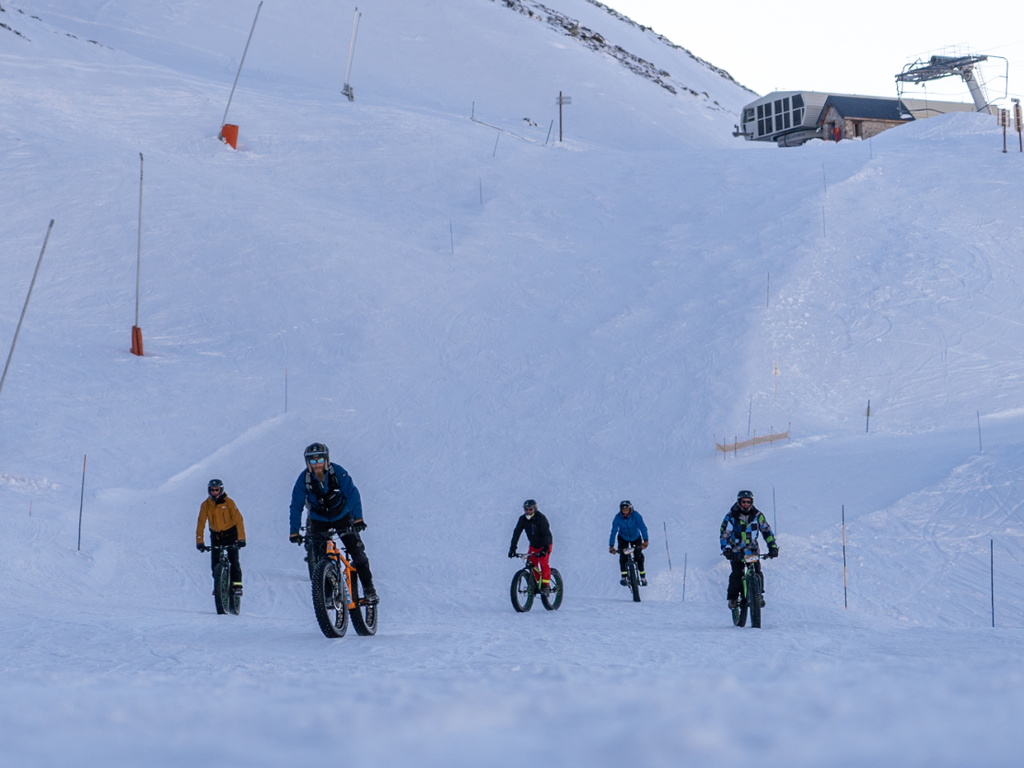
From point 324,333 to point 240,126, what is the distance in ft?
63.3

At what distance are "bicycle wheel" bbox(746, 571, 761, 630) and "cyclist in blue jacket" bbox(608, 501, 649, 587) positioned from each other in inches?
123

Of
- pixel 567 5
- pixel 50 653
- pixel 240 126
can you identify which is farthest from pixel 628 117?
pixel 50 653

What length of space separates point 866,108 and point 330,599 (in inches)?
2545

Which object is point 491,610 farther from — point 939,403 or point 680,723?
point 939,403

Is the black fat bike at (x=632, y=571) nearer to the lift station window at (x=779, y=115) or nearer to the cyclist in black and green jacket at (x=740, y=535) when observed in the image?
the cyclist in black and green jacket at (x=740, y=535)

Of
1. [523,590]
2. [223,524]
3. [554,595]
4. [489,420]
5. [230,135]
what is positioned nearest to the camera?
[223,524]

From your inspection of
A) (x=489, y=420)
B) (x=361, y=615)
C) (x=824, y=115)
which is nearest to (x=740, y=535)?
(x=361, y=615)

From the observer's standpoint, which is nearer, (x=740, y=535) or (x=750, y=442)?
(x=740, y=535)

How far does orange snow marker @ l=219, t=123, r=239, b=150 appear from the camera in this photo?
39.9 metres

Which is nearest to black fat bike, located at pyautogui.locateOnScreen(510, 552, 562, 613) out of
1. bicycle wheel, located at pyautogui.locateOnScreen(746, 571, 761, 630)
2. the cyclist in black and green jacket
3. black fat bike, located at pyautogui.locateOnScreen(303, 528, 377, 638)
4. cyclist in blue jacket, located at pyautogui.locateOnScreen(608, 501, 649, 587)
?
cyclist in blue jacket, located at pyautogui.locateOnScreen(608, 501, 649, 587)

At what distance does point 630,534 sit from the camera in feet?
45.9

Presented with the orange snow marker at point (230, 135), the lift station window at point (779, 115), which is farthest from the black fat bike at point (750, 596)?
the lift station window at point (779, 115)

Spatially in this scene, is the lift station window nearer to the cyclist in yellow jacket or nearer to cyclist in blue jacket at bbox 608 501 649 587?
cyclist in blue jacket at bbox 608 501 649 587

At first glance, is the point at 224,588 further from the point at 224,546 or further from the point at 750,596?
the point at 750,596
